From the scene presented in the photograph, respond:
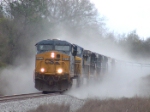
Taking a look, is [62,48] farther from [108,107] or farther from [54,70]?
[108,107]

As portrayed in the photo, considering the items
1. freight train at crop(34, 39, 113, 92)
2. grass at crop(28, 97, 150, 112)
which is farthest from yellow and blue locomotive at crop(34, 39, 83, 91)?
grass at crop(28, 97, 150, 112)

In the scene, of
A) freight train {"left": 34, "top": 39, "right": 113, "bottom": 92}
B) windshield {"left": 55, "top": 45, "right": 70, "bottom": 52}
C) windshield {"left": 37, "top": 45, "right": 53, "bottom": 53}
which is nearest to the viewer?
freight train {"left": 34, "top": 39, "right": 113, "bottom": 92}

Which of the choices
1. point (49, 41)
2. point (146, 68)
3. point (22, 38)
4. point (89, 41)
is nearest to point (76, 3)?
point (89, 41)

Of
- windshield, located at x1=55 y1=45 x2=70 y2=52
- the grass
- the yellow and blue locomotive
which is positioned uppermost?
windshield, located at x1=55 y1=45 x2=70 y2=52

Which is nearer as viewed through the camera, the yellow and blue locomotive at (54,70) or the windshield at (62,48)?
the yellow and blue locomotive at (54,70)

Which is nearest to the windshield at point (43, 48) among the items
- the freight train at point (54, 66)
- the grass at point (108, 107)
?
the freight train at point (54, 66)

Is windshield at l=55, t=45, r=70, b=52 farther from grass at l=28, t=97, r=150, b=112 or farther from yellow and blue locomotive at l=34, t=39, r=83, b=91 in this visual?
grass at l=28, t=97, r=150, b=112

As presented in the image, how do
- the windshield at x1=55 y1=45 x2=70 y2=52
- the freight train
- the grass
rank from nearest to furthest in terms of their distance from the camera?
1. the grass
2. the freight train
3. the windshield at x1=55 y1=45 x2=70 y2=52

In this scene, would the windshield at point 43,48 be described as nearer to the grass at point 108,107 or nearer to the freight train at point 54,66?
the freight train at point 54,66

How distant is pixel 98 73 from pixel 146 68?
3105 centimetres

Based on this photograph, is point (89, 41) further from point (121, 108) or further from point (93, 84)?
Result: point (121, 108)


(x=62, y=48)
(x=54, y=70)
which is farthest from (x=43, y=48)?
(x=54, y=70)

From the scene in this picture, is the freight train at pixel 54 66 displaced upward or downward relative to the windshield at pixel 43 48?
downward

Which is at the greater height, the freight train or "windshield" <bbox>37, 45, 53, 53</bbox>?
"windshield" <bbox>37, 45, 53, 53</bbox>
